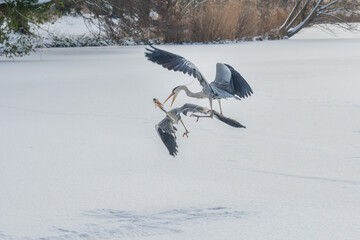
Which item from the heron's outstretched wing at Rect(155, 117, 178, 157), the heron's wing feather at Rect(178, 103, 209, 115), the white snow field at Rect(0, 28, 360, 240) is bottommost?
the white snow field at Rect(0, 28, 360, 240)

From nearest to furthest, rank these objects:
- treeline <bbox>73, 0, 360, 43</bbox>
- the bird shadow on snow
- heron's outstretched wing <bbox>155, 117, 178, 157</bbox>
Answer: the bird shadow on snow → heron's outstretched wing <bbox>155, 117, 178, 157</bbox> → treeline <bbox>73, 0, 360, 43</bbox>

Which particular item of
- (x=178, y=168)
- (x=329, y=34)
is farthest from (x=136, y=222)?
(x=329, y=34)

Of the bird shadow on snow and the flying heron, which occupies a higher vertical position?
the flying heron

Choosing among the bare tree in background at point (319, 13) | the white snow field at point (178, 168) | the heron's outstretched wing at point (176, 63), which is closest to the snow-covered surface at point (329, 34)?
the bare tree in background at point (319, 13)

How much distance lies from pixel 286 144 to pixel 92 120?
158cm

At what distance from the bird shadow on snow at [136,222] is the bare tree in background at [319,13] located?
48.9 ft

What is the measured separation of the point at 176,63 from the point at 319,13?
15.1 metres

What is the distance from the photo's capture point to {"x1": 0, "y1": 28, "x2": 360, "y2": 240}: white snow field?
252 centimetres

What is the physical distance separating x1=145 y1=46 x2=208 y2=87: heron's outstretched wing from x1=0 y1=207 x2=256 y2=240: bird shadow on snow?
22.0 inches

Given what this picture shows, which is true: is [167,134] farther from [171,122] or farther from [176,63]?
[176,63]

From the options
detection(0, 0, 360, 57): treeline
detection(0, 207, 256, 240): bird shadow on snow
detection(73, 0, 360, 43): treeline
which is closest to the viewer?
detection(0, 207, 256, 240): bird shadow on snow

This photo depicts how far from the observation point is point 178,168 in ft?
11.2

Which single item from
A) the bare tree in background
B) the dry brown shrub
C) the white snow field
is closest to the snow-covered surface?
the bare tree in background

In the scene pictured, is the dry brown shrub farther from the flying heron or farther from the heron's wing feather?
the heron's wing feather
